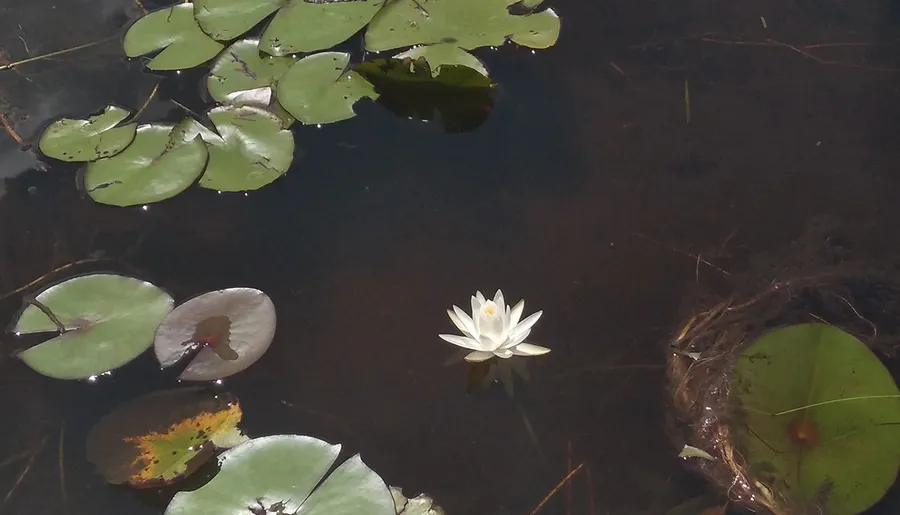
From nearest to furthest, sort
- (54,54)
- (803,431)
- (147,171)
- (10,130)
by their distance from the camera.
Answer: (803,431) → (147,171) → (10,130) → (54,54)

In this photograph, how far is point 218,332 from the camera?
2127mm

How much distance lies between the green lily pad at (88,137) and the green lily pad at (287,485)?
4.04ft

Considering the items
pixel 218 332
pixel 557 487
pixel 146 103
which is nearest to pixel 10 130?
pixel 146 103

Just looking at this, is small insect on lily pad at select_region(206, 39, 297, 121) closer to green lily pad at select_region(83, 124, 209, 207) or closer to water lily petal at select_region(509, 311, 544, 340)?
green lily pad at select_region(83, 124, 209, 207)

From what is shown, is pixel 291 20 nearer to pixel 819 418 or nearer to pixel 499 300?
pixel 499 300

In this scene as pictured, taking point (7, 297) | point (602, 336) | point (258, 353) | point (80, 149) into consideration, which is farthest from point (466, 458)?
point (80, 149)

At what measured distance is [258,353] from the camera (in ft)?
6.95

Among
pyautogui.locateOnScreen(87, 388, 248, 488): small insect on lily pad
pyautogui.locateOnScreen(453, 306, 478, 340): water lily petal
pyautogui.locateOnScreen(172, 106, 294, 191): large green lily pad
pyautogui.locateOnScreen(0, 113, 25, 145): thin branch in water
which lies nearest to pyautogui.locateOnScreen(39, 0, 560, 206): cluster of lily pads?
pyautogui.locateOnScreen(172, 106, 294, 191): large green lily pad

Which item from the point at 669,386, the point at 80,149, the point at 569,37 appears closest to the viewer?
the point at 669,386

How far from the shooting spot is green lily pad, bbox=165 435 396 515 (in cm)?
179

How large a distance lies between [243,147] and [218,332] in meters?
0.70

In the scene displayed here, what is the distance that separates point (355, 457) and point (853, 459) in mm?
1184

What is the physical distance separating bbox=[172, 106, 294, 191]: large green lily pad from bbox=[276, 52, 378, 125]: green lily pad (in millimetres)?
95

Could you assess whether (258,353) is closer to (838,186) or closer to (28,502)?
(28,502)
